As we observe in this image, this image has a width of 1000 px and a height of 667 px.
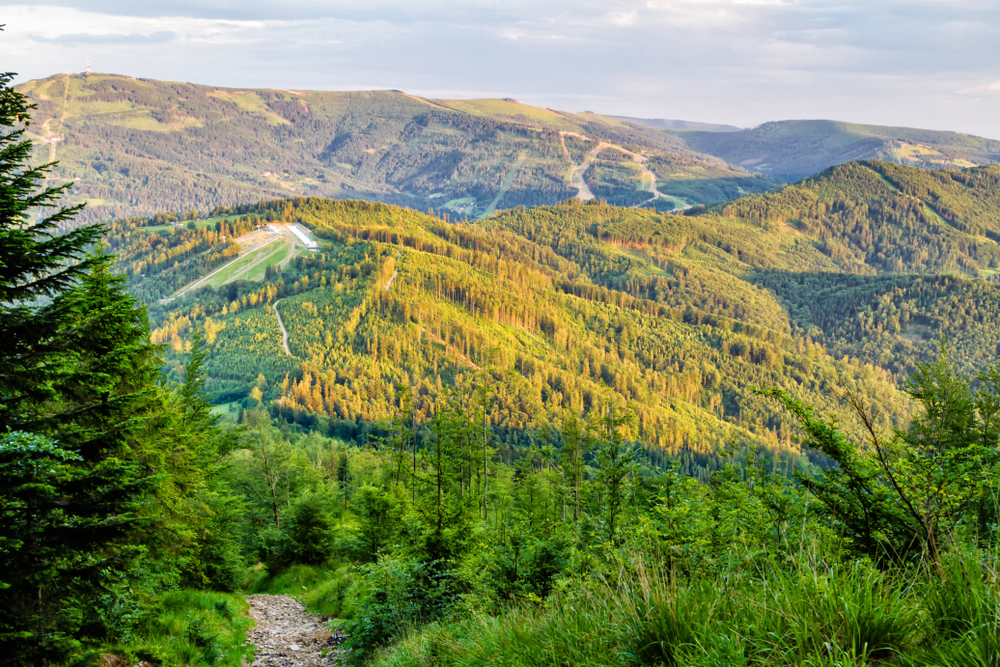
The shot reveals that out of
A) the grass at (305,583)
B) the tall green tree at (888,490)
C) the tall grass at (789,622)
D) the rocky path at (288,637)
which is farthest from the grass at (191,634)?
the tall green tree at (888,490)

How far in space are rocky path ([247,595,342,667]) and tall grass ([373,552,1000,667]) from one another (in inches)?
527

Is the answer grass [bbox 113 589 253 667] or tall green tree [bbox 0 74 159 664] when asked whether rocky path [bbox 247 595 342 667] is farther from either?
tall green tree [bbox 0 74 159 664]

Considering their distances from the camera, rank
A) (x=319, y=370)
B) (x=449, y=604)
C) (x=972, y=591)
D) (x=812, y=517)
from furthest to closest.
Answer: (x=319, y=370) < (x=449, y=604) < (x=812, y=517) < (x=972, y=591)

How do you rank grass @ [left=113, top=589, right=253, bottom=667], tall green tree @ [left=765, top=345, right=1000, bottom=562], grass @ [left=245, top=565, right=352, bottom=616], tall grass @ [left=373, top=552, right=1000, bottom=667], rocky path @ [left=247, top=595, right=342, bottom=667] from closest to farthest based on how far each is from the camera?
1. tall grass @ [left=373, top=552, right=1000, bottom=667]
2. tall green tree @ [left=765, top=345, right=1000, bottom=562]
3. grass @ [left=113, top=589, right=253, bottom=667]
4. rocky path @ [left=247, top=595, right=342, bottom=667]
5. grass @ [left=245, top=565, right=352, bottom=616]

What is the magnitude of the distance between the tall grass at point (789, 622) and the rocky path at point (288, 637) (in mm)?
13395

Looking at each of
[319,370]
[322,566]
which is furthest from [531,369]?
[322,566]

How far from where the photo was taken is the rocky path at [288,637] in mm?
15695

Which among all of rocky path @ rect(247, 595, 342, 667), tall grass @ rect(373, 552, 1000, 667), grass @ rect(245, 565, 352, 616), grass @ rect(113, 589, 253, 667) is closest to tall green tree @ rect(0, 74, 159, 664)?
grass @ rect(113, 589, 253, 667)

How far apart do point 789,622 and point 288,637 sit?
1992cm

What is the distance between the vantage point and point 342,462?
2611 inches

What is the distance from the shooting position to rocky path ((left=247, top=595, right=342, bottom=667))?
51.5 ft

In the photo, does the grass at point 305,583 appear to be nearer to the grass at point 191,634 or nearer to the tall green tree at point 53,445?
the grass at point 191,634

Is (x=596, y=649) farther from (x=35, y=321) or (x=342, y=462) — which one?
(x=342, y=462)

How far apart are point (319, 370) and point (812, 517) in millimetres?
176445
